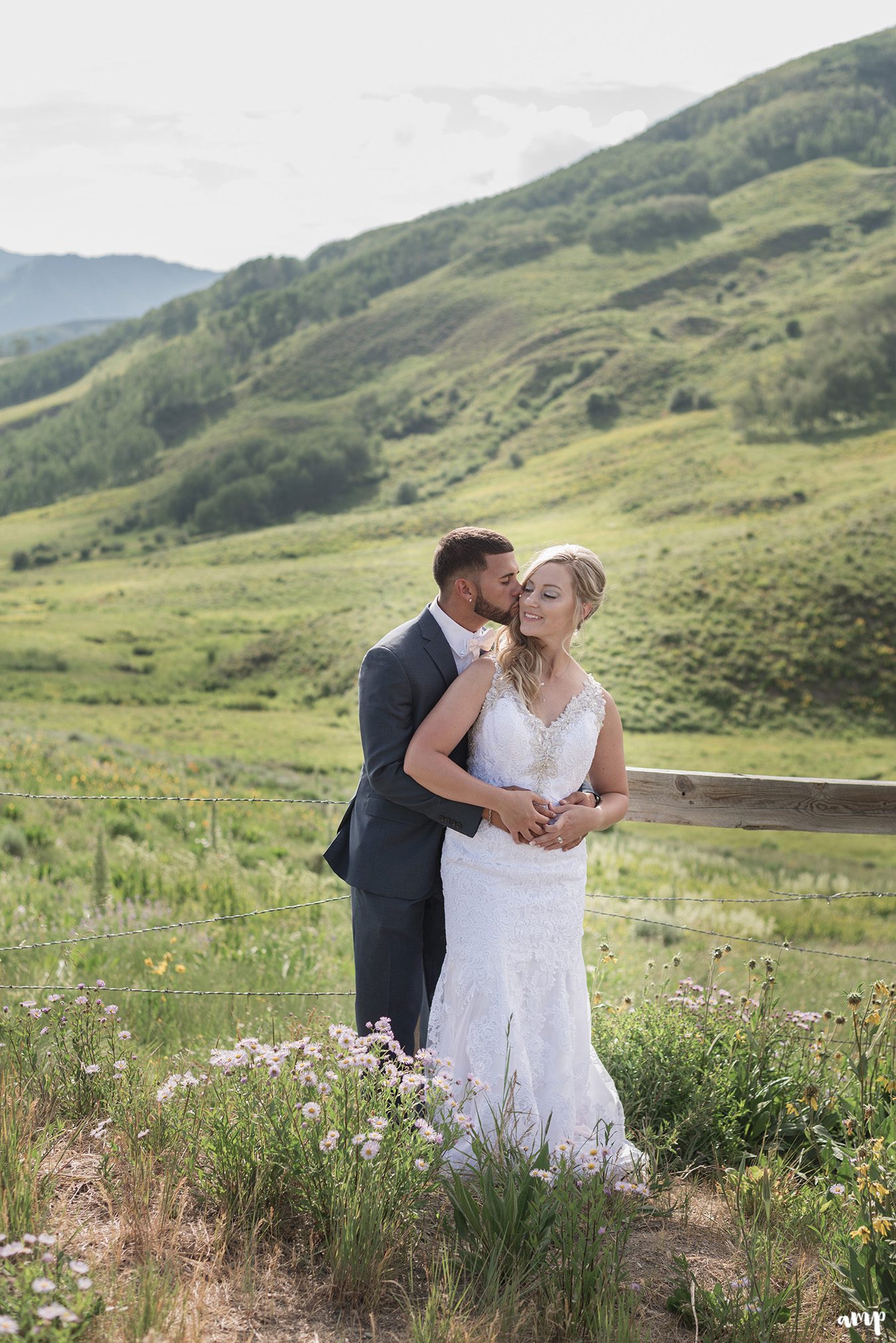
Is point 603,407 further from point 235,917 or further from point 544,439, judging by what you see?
point 235,917

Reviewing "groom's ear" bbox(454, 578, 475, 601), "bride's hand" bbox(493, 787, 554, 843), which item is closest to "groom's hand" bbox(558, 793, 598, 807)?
"bride's hand" bbox(493, 787, 554, 843)

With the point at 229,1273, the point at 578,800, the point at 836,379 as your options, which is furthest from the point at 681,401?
the point at 229,1273

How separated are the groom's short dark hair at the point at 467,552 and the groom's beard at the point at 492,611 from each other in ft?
0.33

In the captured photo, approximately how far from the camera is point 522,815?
337cm

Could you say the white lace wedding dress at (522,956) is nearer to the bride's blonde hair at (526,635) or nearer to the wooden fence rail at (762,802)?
the bride's blonde hair at (526,635)

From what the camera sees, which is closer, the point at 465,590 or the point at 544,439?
the point at 465,590

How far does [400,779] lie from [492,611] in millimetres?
664

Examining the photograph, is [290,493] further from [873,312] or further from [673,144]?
[673,144]

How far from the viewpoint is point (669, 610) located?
6481 centimetres

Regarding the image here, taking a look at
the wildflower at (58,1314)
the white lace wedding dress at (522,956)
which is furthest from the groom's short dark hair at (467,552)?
the wildflower at (58,1314)

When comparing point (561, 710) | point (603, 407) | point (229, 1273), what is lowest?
point (229, 1273)

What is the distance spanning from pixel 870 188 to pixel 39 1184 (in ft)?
552

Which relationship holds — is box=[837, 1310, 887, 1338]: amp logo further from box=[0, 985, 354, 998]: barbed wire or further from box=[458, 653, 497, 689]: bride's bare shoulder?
box=[0, 985, 354, 998]: barbed wire

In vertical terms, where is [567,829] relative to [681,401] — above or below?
below
